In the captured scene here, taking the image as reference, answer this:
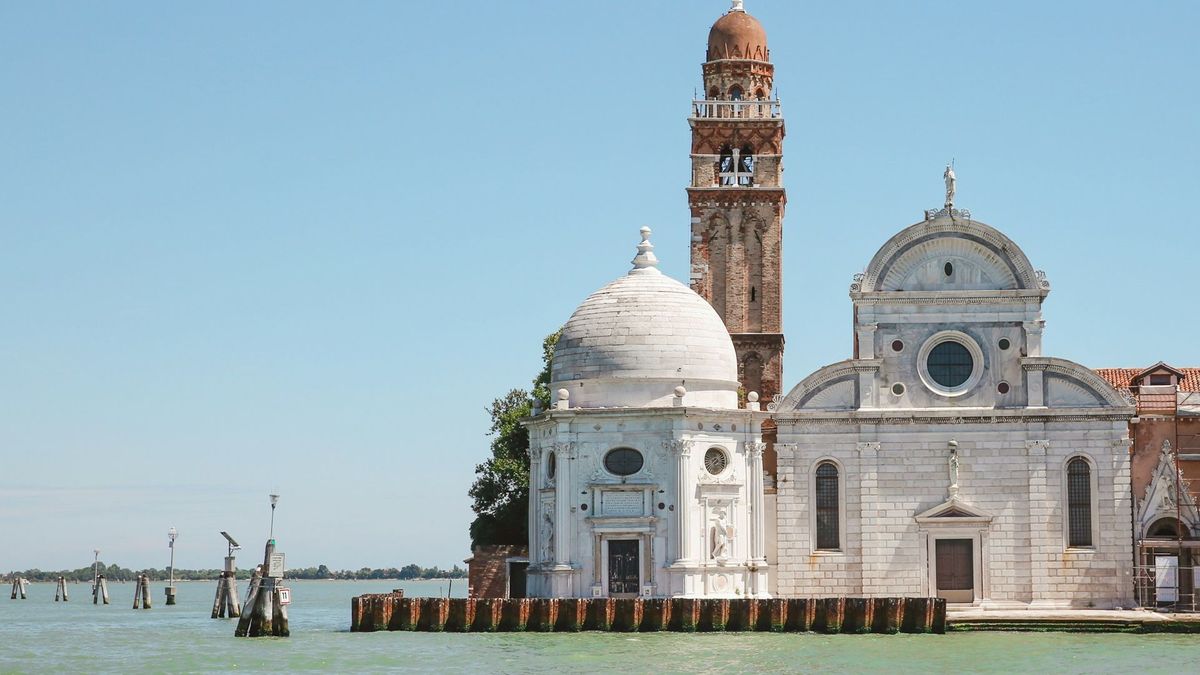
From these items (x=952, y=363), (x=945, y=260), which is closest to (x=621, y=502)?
(x=952, y=363)

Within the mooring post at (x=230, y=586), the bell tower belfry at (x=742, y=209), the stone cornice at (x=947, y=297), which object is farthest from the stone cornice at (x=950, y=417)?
the mooring post at (x=230, y=586)

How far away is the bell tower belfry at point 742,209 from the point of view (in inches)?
2549

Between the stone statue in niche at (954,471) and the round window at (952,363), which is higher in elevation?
the round window at (952,363)

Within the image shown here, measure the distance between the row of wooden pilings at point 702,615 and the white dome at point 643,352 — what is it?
6.46 meters

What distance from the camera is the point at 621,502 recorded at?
2094 inches

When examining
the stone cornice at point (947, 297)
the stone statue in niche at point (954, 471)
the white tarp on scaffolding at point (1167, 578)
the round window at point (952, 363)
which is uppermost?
the stone cornice at point (947, 297)

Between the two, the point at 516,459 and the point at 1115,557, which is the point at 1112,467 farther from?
the point at 516,459

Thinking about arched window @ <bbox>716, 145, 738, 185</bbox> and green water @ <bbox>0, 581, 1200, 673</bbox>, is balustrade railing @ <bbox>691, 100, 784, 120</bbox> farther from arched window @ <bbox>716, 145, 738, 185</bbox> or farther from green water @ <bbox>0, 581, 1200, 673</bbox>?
green water @ <bbox>0, 581, 1200, 673</bbox>

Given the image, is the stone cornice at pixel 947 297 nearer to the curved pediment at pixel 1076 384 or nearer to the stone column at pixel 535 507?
the curved pediment at pixel 1076 384

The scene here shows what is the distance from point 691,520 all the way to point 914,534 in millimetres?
6535

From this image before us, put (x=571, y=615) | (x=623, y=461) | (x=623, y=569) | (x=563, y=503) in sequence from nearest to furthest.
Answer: (x=571, y=615)
(x=623, y=569)
(x=563, y=503)
(x=623, y=461)

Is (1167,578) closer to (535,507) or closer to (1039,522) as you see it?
(1039,522)

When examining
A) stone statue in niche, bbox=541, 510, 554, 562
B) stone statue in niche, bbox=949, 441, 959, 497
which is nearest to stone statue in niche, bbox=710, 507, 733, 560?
stone statue in niche, bbox=541, 510, 554, 562

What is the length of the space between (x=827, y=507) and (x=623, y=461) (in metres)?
6.14
